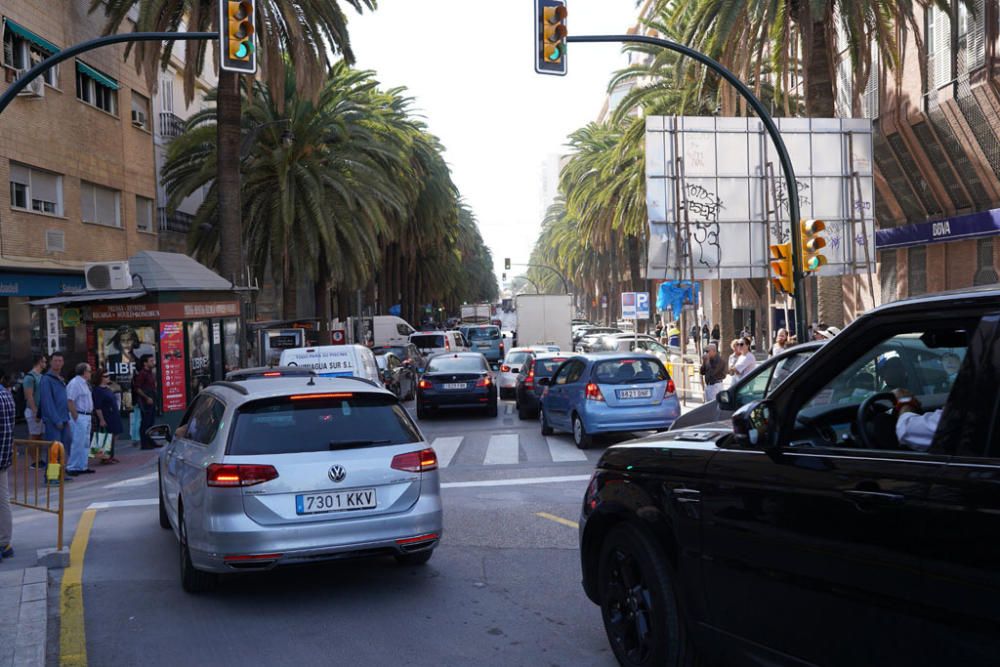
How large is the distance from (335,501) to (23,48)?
21546mm

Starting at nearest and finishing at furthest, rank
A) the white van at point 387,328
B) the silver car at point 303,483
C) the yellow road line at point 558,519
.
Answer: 1. the silver car at point 303,483
2. the yellow road line at point 558,519
3. the white van at point 387,328

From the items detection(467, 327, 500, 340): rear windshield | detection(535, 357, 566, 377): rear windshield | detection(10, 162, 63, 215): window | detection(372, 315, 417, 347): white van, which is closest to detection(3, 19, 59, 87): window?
detection(10, 162, 63, 215): window

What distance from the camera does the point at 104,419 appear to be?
15.7 meters

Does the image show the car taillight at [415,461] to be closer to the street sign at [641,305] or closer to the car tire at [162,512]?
the car tire at [162,512]

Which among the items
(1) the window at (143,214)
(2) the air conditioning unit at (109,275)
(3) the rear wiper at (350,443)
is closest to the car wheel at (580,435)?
(3) the rear wiper at (350,443)

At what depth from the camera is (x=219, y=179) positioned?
2327cm

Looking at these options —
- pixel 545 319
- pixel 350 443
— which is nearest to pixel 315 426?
pixel 350 443

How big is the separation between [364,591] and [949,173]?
26505mm

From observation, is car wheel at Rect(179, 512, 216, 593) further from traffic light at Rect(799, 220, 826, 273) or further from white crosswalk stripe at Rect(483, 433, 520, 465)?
traffic light at Rect(799, 220, 826, 273)

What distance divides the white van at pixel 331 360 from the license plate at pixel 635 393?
17.2 ft

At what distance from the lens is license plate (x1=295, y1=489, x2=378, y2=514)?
6.30 metres

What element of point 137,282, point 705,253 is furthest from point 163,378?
point 705,253

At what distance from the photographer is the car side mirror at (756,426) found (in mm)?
3750

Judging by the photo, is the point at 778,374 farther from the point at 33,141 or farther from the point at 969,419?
the point at 33,141
